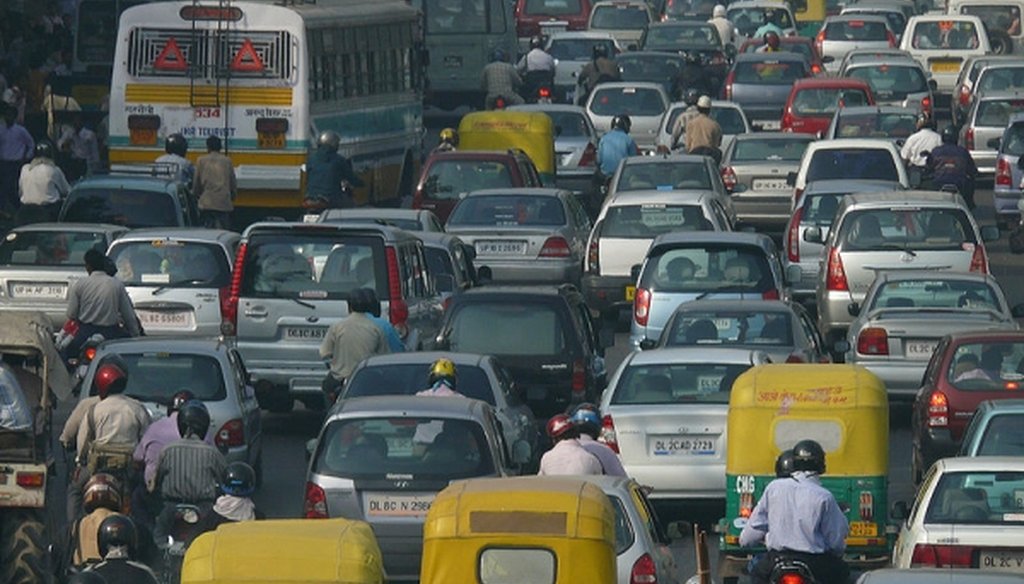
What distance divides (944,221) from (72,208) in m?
8.55

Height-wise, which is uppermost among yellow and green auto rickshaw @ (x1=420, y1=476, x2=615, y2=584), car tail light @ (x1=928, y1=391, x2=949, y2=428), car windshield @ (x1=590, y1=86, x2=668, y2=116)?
yellow and green auto rickshaw @ (x1=420, y1=476, x2=615, y2=584)

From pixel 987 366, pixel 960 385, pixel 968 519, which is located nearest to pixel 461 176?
pixel 987 366

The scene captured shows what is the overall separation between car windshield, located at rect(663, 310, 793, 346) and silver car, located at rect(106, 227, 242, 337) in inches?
157

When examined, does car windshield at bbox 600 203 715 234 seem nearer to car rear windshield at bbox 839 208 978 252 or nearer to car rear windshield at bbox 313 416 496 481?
car rear windshield at bbox 839 208 978 252

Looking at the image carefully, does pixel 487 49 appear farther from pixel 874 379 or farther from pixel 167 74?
pixel 874 379

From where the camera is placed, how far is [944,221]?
27797mm

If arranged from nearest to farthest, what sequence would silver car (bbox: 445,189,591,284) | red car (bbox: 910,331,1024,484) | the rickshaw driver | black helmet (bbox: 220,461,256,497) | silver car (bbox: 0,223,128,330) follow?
the rickshaw driver, black helmet (bbox: 220,461,256,497), red car (bbox: 910,331,1024,484), silver car (bbox: 0,223,128,330), silver car (bbox: 445,189,591,284)

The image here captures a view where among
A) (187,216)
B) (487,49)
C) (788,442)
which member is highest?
(788,442)

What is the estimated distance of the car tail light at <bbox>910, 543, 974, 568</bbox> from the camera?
1554 cm

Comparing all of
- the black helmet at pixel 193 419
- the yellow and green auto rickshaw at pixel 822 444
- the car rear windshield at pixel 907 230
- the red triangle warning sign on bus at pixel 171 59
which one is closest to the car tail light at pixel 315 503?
the black helmet at pixel 193 419

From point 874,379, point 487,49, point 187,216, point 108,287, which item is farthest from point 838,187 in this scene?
point 487,49

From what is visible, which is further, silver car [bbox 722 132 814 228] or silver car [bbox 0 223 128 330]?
silver car [bbox 722 132 814 228]

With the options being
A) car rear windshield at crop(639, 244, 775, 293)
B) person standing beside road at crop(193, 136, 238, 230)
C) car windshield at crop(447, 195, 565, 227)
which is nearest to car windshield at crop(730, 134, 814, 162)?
car windshield at crop(447, 195, 565, 227)

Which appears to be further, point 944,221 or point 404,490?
point 944,221
